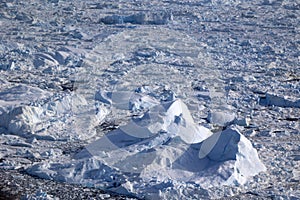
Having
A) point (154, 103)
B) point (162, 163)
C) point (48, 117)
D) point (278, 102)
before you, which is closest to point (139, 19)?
point (154, 103)

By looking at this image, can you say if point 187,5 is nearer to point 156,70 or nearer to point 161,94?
point 156,70

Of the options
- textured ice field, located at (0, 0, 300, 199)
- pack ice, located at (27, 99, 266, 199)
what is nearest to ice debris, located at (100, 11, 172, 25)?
textured ice field, located at (0, 0, 300, 199)

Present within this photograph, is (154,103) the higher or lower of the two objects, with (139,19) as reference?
higher

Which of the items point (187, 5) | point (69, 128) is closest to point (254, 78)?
point (69, 128)

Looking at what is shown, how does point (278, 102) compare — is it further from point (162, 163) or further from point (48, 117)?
point (48, 117)

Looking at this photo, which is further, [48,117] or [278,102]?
[278,102]

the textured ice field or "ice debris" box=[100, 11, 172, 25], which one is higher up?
the textured ice field

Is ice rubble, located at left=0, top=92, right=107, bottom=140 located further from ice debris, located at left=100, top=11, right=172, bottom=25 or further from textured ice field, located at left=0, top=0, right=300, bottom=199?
ice debris, located at left=100, top=11, right=172, bottom=25
